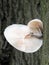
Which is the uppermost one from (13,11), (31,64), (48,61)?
(13,11)

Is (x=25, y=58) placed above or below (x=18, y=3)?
below

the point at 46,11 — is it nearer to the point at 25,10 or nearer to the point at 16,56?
the point at 25,10

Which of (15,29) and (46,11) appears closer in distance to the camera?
(46,11)

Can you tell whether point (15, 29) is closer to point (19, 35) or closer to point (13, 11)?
point (19, 35)

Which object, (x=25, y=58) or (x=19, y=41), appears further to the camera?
(x=25, y=58)

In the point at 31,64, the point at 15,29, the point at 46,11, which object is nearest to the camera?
the point at 46,11

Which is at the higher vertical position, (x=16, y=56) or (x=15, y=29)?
(x=15, y=29)

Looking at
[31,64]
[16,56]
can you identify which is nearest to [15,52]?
[16,56]

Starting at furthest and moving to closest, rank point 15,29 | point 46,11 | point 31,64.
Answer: point 31,64, point 15,29, point 46,11

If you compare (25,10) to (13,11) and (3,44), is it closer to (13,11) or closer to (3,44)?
(13,11)

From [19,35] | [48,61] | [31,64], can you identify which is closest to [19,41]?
[19,35]
